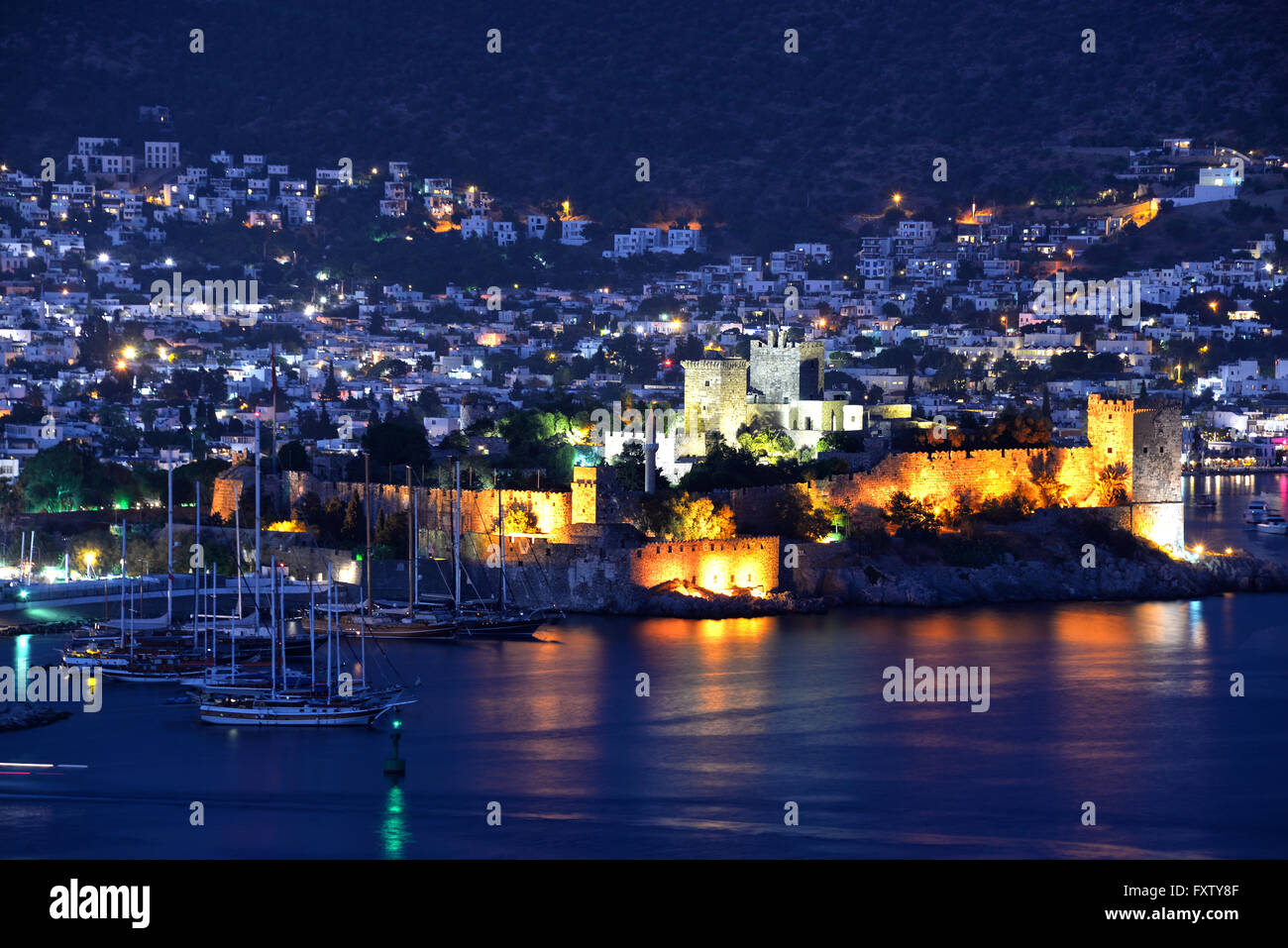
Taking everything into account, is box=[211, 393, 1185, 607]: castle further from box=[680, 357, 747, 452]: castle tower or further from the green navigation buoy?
the green navigation buoy

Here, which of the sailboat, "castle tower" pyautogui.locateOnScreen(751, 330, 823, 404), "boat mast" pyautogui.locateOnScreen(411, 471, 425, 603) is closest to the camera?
the sailboat

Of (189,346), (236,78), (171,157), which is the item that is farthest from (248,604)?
(236,78)

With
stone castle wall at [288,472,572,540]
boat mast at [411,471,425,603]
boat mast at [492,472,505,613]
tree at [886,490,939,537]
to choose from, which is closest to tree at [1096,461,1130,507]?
tree at [886,490,939,537]

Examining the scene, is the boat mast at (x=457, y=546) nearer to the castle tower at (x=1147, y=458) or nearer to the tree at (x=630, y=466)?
the tree at (x=630, y=466)

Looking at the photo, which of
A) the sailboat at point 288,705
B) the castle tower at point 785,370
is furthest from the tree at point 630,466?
the sailboat at point 288,705

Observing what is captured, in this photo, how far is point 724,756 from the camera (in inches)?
861

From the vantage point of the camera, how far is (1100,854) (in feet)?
60.2

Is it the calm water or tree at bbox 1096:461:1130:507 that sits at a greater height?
tree at bbox 1096:461:1130:507

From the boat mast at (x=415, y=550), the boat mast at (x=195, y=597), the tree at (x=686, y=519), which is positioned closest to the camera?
the boat mast at (x=195, y=597)

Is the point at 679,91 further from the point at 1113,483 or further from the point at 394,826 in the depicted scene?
the point at 394,826

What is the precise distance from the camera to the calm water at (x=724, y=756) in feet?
61.5

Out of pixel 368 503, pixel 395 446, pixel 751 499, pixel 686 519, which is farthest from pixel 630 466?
→ pixel 395 446

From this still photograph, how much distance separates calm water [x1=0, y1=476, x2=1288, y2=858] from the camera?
1875 centimetres
